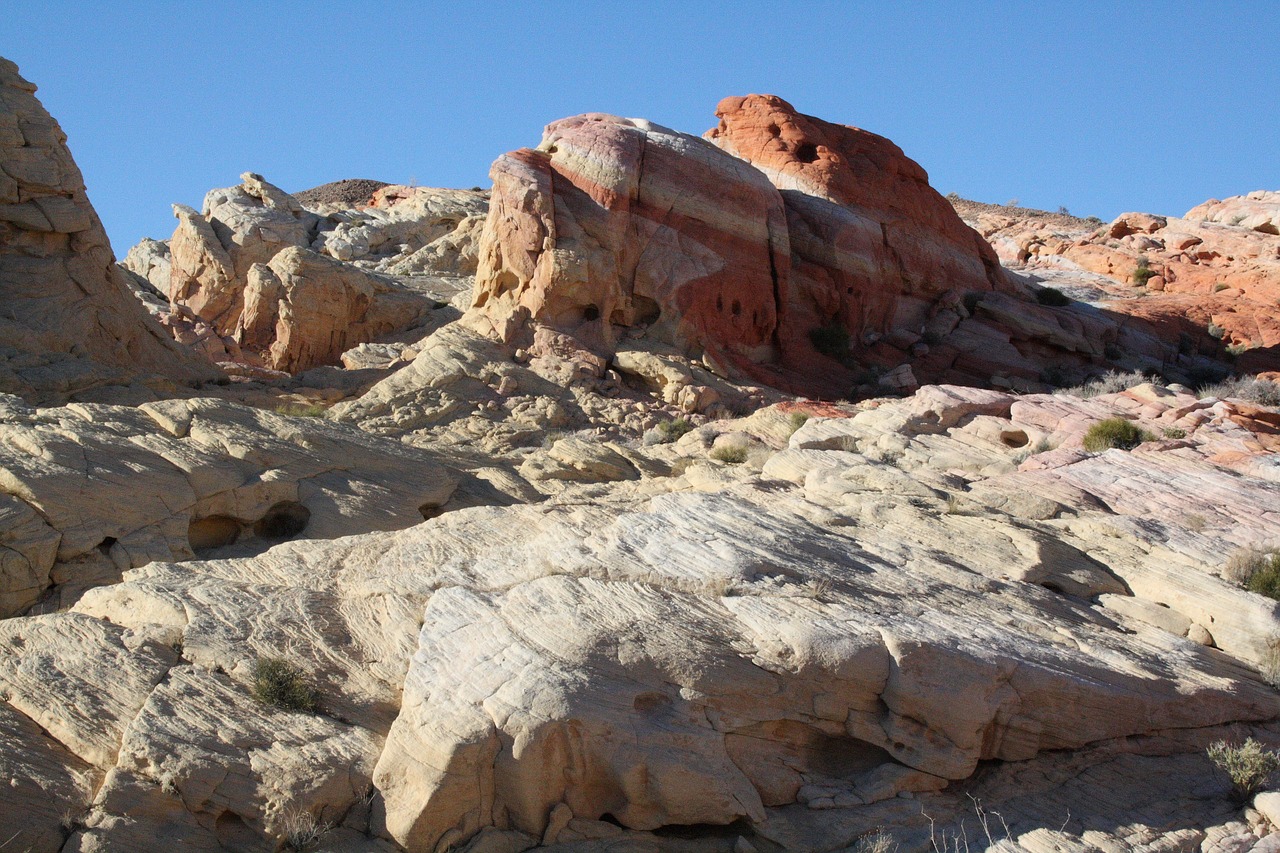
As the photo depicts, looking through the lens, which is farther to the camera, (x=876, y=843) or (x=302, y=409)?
(x=302, y=409)

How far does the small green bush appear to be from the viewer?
17.6 meters

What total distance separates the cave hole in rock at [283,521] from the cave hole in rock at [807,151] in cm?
1959

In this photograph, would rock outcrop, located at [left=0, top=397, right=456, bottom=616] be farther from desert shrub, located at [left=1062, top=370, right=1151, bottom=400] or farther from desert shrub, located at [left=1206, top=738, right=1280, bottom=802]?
desert shrub, located at [left=1062, top=370, right=1151, bottom=400]

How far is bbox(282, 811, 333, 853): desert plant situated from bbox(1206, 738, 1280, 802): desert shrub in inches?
251

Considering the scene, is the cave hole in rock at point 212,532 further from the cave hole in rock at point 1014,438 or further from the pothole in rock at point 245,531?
the cave hole in rock at point 1014,438

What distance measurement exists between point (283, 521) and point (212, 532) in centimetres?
80

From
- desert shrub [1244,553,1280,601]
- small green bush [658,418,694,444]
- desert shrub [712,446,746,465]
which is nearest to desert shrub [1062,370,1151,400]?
small green bush [658,418,694,444]

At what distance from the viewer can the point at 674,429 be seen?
1783 cm

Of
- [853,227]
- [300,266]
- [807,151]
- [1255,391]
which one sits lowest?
[1255,391]

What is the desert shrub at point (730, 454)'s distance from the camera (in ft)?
49.8

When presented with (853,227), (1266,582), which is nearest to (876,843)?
(1266,582)

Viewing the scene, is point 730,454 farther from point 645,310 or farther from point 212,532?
point 212,532

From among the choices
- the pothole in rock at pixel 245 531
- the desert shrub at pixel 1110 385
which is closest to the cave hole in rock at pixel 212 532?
the pothole in rock at pixel 245 531

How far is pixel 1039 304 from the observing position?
94.5ft
